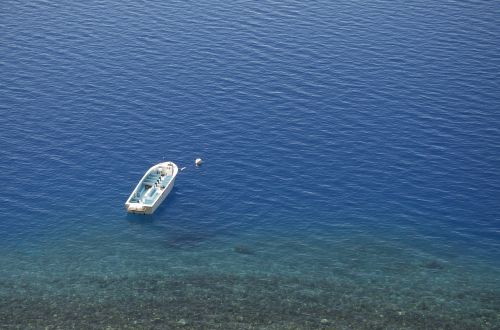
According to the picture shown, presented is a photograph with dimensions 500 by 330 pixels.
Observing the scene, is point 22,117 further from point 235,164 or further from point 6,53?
point 235,164

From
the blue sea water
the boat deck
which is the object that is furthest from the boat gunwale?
the blue sea water

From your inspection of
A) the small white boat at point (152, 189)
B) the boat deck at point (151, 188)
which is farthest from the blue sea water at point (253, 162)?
the boat deck at point (151, 188)

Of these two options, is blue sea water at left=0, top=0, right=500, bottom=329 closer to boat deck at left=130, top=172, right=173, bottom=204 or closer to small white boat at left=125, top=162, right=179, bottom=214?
small white boat at left=125, top=162, right=179, bottom=214

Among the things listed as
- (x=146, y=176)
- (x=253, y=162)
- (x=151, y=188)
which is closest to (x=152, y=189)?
(x=151, y=188)

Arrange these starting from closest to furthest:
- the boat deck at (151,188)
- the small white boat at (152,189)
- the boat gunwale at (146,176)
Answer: the small white boat at (152,189) → the boat gunwale at (146,176) → the boat deck at (151,188)

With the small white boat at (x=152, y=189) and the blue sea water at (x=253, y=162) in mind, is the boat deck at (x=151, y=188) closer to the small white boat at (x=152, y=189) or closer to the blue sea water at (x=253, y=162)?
the small white boat at (x=152, y=189)

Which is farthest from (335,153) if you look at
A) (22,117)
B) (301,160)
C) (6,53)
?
(6,53)

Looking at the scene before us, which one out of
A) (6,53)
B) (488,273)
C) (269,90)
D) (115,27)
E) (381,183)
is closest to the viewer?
(488,273)
